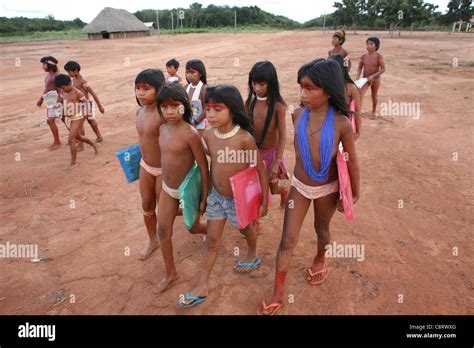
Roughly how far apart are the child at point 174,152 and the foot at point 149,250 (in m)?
0.55

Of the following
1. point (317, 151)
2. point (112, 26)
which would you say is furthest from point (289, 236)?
point (112, 26)

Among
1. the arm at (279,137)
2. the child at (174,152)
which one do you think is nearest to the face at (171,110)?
the child at (174,152)

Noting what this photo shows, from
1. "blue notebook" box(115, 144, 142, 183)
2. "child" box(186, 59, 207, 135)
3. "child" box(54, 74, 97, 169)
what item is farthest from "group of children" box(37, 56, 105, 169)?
"blue notebook" box(115, 144, 142, 183)

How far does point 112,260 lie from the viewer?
3.29 metres

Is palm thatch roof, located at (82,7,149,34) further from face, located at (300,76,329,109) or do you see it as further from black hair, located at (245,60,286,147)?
face, located at (300,76,329,109)

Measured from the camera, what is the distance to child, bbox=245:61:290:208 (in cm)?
293

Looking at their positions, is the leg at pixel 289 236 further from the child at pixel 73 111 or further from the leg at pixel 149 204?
the child at pixel 73 111

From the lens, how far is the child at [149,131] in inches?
105

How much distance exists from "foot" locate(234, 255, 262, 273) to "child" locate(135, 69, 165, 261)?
3.31ft

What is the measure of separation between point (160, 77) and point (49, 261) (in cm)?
226

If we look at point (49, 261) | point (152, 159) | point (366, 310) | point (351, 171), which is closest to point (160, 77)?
point (152, 159)

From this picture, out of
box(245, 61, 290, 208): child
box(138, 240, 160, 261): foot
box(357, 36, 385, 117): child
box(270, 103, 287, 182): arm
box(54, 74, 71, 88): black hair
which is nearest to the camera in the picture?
box(245, 61, 290, 208): child

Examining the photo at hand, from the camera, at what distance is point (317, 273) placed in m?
2.84
